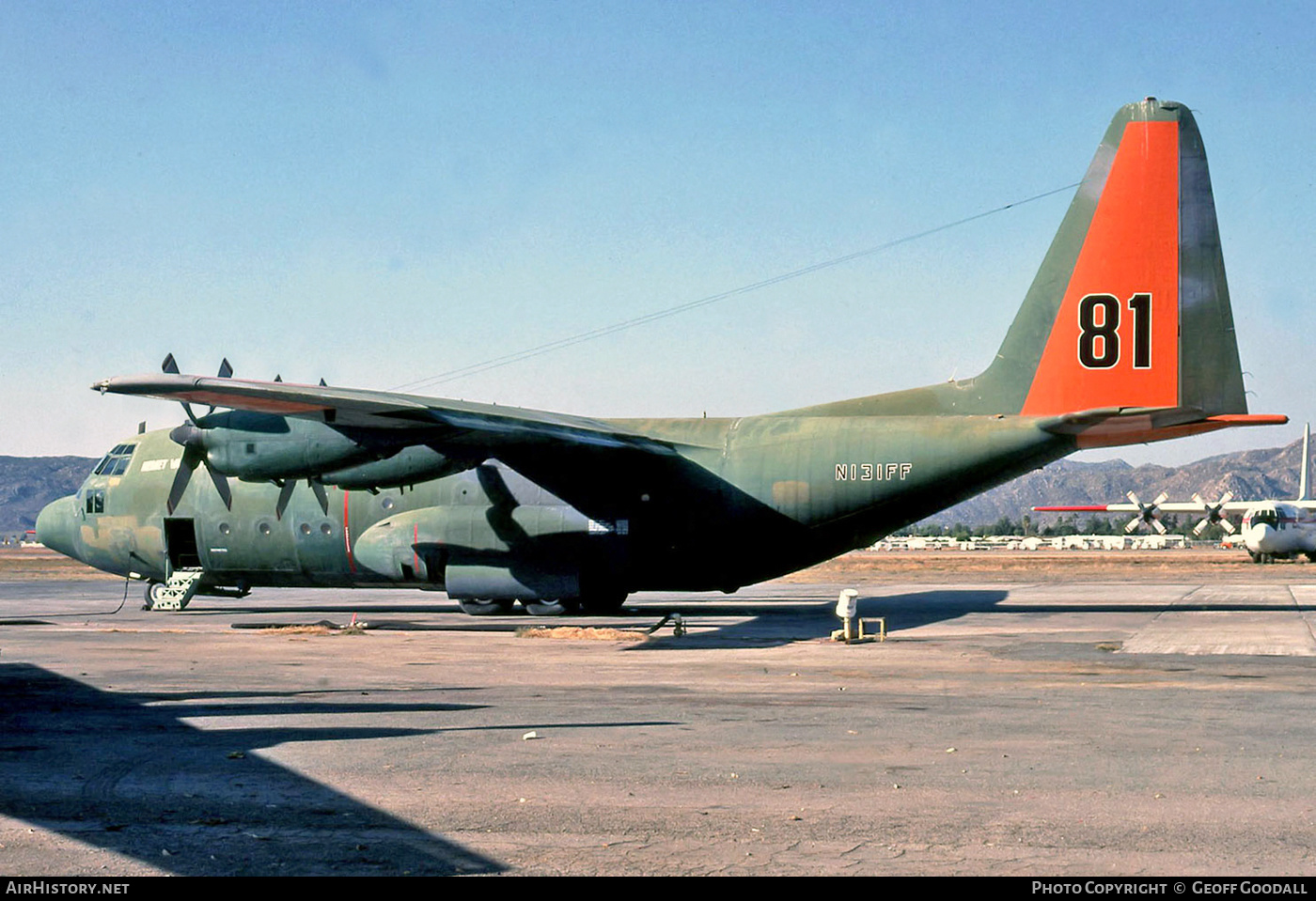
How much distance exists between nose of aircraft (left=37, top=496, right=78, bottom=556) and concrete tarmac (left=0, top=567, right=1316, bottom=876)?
10105 millimetres

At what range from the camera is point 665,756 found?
10.4m

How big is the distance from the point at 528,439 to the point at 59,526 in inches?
588

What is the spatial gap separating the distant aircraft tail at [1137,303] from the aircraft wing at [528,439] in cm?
632

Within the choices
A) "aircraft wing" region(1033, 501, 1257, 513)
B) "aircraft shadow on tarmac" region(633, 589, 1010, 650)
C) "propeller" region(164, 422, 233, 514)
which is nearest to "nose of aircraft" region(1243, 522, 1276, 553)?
"aircraft wing" region(1033, 501, 1257, 513)

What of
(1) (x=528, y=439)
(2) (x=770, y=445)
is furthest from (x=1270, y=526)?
(1) (x=528, y=439)

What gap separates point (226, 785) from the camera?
361 inches

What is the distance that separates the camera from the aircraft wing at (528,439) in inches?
801

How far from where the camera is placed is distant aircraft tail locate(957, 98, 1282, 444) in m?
22.9

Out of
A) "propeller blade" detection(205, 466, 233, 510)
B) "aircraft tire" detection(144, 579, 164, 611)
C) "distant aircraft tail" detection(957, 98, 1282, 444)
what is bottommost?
"aircraft tire" detection(144, 579, 164, 611)

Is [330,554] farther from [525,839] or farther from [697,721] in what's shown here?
[525,839]

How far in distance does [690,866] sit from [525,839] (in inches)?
46.6

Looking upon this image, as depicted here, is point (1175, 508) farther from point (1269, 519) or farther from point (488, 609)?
point (488, 609)

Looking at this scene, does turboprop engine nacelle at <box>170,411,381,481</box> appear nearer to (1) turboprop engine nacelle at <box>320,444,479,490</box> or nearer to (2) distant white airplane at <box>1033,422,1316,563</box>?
(1) turboprop engine nacelle at <box>320,444,479,490</box>
